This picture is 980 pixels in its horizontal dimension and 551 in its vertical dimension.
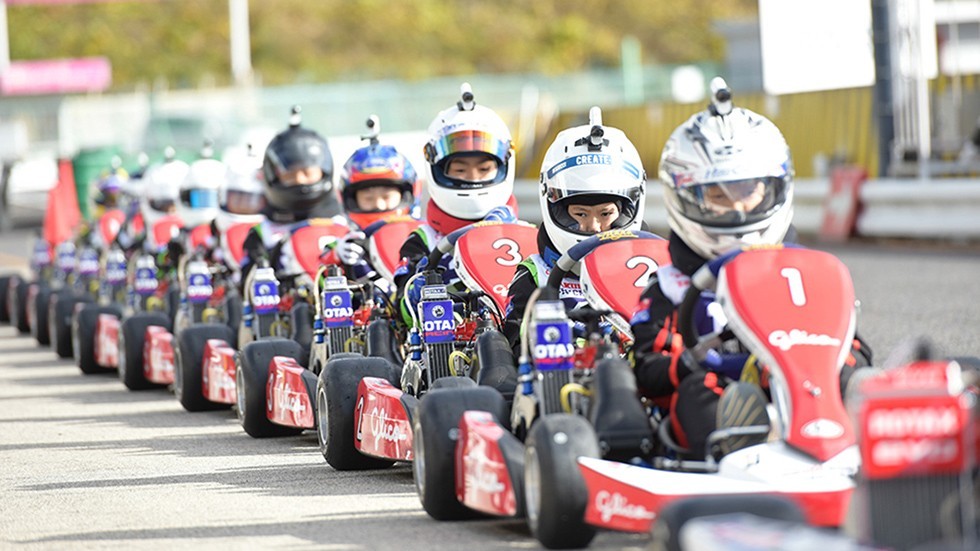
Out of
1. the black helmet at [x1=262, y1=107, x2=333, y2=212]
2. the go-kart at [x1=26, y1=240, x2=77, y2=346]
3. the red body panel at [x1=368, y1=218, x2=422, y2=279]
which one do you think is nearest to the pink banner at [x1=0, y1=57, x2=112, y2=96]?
the go-kart at [x1=26, y1=240, x2=77, y2=346]

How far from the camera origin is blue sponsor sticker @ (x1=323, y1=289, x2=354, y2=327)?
10.4 meters

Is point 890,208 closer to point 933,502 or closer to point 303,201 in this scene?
point 303,201

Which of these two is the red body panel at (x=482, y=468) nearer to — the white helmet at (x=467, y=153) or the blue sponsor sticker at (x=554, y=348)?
the blue sponsor sticker at (x=554, y=348)

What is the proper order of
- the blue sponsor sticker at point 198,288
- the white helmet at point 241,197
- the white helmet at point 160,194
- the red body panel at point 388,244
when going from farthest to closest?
the white helmet at point 160,194, the white helmet at point 241,197, the blue sponsor sticker at point 198,288, the red body panel at point 388,244

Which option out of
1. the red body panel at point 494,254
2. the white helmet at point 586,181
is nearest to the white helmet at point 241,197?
the red body panel at point 494,254

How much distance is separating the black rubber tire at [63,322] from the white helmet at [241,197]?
219 centimetres

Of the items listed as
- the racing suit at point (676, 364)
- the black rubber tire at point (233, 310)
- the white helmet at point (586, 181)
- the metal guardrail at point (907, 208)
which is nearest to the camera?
the racing suit at point (676, 364)

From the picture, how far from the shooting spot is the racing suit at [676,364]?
21.0 feet

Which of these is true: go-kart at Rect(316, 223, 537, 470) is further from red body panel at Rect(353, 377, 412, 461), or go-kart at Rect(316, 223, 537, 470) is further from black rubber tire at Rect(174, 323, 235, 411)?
black rubber tire at Rect(174, 323, 235, 411)

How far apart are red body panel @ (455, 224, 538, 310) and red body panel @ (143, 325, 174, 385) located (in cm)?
422

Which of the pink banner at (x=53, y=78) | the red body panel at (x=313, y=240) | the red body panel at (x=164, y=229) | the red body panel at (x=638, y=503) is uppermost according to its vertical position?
the pink banner at (x=53, y=78)

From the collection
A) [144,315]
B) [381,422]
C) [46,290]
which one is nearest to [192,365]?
[144,315]

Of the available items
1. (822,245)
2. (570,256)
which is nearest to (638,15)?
(822,245)

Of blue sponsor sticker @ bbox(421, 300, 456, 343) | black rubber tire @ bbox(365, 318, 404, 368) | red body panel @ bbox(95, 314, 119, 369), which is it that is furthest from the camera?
red body panel @ bbox(95, 314, 119, 369)
